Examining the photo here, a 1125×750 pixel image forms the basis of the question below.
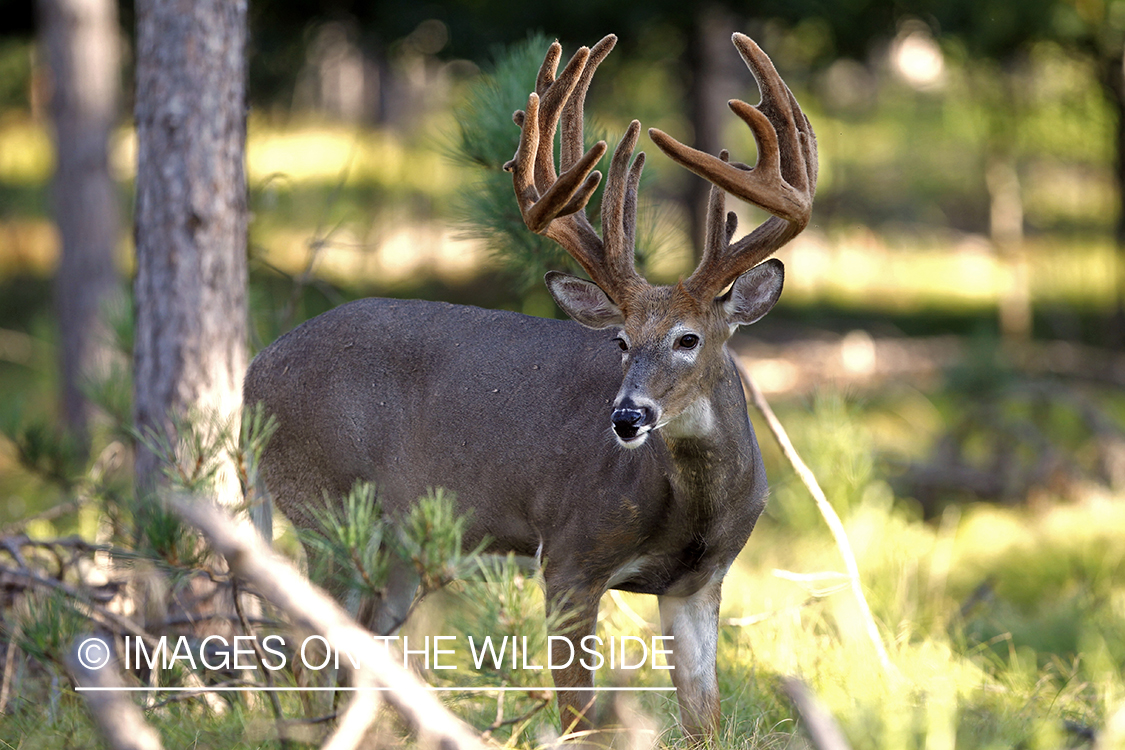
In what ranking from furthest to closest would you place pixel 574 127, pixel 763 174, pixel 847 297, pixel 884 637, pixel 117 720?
pixel 847 297 → pixel 884 637 → pixel 574 127 → pixel 763 174 → pixel 117 720

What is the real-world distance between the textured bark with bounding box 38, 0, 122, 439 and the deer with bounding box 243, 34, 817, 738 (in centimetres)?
605

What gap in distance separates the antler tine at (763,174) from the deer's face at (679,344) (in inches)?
2.3

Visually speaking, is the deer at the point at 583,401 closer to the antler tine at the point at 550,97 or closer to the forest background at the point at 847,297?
the antler tine at the point at 550,97

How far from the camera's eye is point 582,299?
3598 millimetres

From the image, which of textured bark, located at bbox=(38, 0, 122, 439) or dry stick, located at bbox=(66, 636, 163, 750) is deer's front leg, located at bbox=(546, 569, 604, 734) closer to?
dry stick, located at bbox=(66, 636, 163, 750)

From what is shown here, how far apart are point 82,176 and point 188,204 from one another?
6170 millimetres

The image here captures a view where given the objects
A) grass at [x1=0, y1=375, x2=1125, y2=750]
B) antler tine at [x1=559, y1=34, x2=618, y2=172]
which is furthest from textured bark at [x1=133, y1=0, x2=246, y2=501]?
antler tine at [x1=559, y1=34, x2=618, y2=172]

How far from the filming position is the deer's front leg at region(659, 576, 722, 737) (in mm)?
3639

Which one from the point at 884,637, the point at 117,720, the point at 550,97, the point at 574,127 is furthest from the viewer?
the point at 884,637

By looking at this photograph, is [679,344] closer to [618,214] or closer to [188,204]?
[618,214]

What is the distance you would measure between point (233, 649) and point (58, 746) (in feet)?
2.98

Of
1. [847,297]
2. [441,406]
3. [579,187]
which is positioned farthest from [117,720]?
[847,297]

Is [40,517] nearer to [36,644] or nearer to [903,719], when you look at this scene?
[36,644]

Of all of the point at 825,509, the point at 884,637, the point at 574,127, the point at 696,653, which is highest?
the point at 574,127
